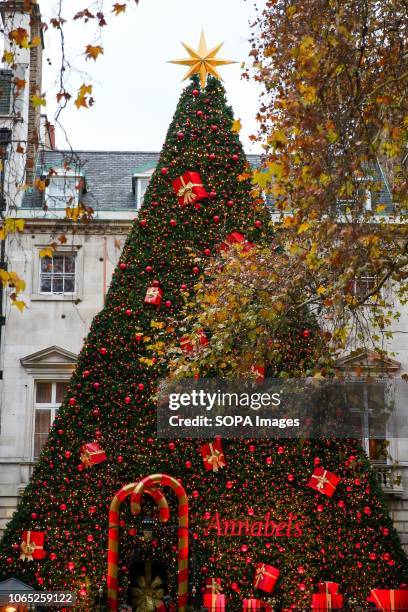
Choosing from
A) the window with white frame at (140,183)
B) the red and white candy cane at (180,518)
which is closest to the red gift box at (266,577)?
the red and white candy cane at (180,518)

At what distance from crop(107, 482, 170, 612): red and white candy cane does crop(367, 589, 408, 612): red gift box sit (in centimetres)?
430

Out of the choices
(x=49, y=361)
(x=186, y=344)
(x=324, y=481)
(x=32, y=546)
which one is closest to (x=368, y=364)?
(x=324, y=481)

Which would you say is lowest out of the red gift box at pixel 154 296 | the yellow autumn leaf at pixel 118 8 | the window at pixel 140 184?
the red gift box at pixel 154 296

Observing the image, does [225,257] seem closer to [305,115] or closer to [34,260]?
[305,115]

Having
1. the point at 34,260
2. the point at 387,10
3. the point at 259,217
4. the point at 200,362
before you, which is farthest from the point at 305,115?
the point at 34,260

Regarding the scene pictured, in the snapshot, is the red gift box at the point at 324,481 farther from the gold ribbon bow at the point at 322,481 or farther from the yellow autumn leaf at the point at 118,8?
the yellow autumn leaf at the point at 118,8

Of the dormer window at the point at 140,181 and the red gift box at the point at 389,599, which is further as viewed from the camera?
the dormer window at the point at 140,181

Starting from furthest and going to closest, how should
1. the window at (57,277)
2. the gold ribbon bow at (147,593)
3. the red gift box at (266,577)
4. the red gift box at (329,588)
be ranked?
1. the window at (57,277)
2. the gold ribbon bow at (147,593)
3. the red gift box at (266,577)
4. the red gift box at (329,588)

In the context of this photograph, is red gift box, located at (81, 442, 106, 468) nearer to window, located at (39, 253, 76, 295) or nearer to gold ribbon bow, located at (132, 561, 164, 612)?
gold ribbon bow, located at (132, 561, 164, 612)

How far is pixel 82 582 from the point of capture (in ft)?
62.7

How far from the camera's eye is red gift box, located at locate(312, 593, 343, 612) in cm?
1880

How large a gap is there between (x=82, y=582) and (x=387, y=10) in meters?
11.9

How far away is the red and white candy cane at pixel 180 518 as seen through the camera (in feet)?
58.7

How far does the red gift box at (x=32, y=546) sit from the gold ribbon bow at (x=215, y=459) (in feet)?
11.6
